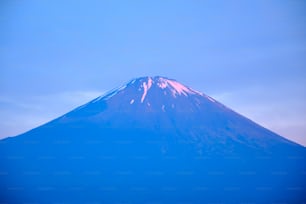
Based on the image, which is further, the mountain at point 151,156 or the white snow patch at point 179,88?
the white snow patch at point 179,88

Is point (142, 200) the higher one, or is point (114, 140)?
point (114, 140)

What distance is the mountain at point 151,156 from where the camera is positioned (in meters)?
25.6

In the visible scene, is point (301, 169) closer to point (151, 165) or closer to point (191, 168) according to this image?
point (191, 168)

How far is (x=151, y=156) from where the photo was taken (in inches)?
1217

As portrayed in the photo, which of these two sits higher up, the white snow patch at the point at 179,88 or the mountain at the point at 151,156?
the white snow patch at the point at 179,88

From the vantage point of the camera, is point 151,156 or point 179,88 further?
point 179,88

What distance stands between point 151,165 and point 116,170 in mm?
2547

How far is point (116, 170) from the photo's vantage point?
2942 centimetres

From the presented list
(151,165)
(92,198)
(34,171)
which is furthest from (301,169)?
A: (34,171)

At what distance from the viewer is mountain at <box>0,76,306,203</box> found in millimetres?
25578

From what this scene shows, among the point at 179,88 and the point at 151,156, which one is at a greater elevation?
the point at 179,88

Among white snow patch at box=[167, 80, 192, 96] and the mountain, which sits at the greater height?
white snow patch at box=[167, 80, 192, 96]

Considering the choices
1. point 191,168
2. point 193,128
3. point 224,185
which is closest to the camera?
point 224,185

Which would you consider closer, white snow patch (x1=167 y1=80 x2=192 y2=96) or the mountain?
the mountain
